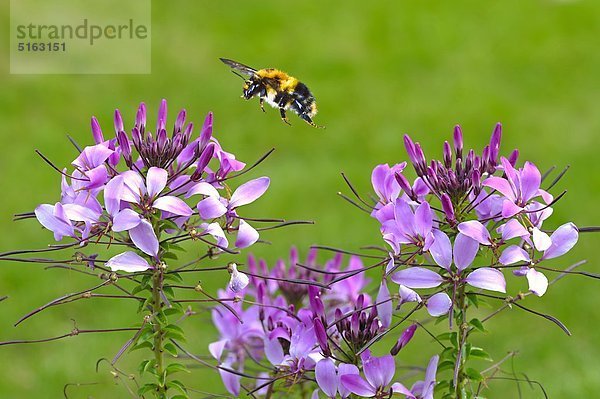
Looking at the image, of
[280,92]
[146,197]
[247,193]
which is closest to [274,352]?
[247,193]

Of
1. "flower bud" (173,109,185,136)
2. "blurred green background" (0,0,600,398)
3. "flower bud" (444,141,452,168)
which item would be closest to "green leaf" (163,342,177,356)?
"flower bud" (173,109,185,136)

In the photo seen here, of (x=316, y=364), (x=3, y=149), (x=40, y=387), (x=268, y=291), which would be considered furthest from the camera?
(x=3, y=149)

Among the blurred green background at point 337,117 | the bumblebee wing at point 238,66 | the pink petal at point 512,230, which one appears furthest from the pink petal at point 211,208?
the blurred green background at point 337,117

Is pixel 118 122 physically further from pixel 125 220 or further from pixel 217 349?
pixel 217 349

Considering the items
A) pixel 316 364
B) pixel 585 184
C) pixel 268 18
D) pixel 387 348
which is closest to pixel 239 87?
pixel 268 18

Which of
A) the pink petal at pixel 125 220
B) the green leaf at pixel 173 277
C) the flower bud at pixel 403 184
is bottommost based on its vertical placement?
the green leaf at pixel 173 277

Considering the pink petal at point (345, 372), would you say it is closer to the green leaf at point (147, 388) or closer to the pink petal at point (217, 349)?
the green leaf at point (147, 388)

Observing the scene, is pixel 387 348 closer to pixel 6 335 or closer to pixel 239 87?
pixel 6 335
